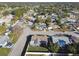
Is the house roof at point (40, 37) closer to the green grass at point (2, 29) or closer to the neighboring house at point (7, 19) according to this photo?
the green grass at point (2, 29)

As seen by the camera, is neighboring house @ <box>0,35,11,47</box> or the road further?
neighboring house @ <box>0,35,11,47</box>

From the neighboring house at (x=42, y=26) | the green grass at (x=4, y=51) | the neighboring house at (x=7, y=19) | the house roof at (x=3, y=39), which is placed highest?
the neighboring house at (x=7, y=19)

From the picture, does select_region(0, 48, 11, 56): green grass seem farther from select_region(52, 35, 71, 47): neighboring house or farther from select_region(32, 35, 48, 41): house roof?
select_region(52, 35, 71, 47): neighboring house

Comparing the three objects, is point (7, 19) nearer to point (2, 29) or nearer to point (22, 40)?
point (2, 29)

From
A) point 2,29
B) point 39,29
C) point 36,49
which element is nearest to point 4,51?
point 36,49

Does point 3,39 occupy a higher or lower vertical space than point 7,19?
lower

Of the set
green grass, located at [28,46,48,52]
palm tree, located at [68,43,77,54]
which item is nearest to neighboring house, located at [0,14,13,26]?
green grass, located at [28,46,48,52]

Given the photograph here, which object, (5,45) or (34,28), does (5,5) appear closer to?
(34,28)

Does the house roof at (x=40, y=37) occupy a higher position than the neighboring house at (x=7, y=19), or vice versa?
the neighboring house at (x=7, y=19)

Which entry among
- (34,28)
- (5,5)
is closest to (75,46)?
(34,28)

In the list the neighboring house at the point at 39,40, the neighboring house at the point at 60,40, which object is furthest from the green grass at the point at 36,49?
the neighboring house at the point at 60,40
